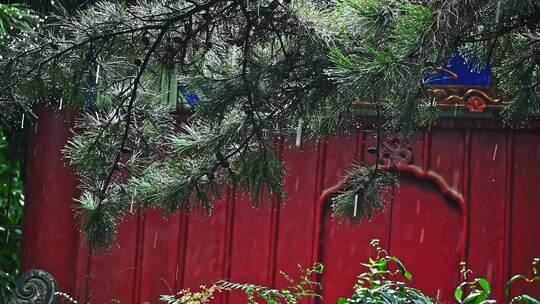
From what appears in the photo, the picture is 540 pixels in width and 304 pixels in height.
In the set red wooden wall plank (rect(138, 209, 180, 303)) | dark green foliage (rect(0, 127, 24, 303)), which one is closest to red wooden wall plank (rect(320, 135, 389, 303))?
red wooden wall plank (rect(138, 209, 180, 303))

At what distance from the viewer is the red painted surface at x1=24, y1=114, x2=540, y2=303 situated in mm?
5059

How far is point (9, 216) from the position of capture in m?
5.82

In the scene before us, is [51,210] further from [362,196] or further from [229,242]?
[362,196]

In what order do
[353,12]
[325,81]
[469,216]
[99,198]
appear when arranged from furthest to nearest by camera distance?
[469,216] < [99,198] < [325,81] < [353,12]

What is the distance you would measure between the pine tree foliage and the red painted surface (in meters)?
1.42

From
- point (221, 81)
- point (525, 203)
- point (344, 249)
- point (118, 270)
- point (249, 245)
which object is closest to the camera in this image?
point (221, 81)

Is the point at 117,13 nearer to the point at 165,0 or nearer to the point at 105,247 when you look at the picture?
the point at 165,0

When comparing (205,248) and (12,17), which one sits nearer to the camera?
(12,17)

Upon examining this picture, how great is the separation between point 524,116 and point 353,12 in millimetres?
818

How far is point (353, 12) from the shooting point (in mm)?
2986

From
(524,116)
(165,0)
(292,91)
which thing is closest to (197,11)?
(165,0)

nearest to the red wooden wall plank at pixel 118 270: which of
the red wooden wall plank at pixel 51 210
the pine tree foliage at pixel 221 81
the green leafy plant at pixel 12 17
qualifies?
the red wooden wall plank at pixel 51 210

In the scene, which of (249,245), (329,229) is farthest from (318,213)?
(249,245)

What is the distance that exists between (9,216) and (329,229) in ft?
6.24
